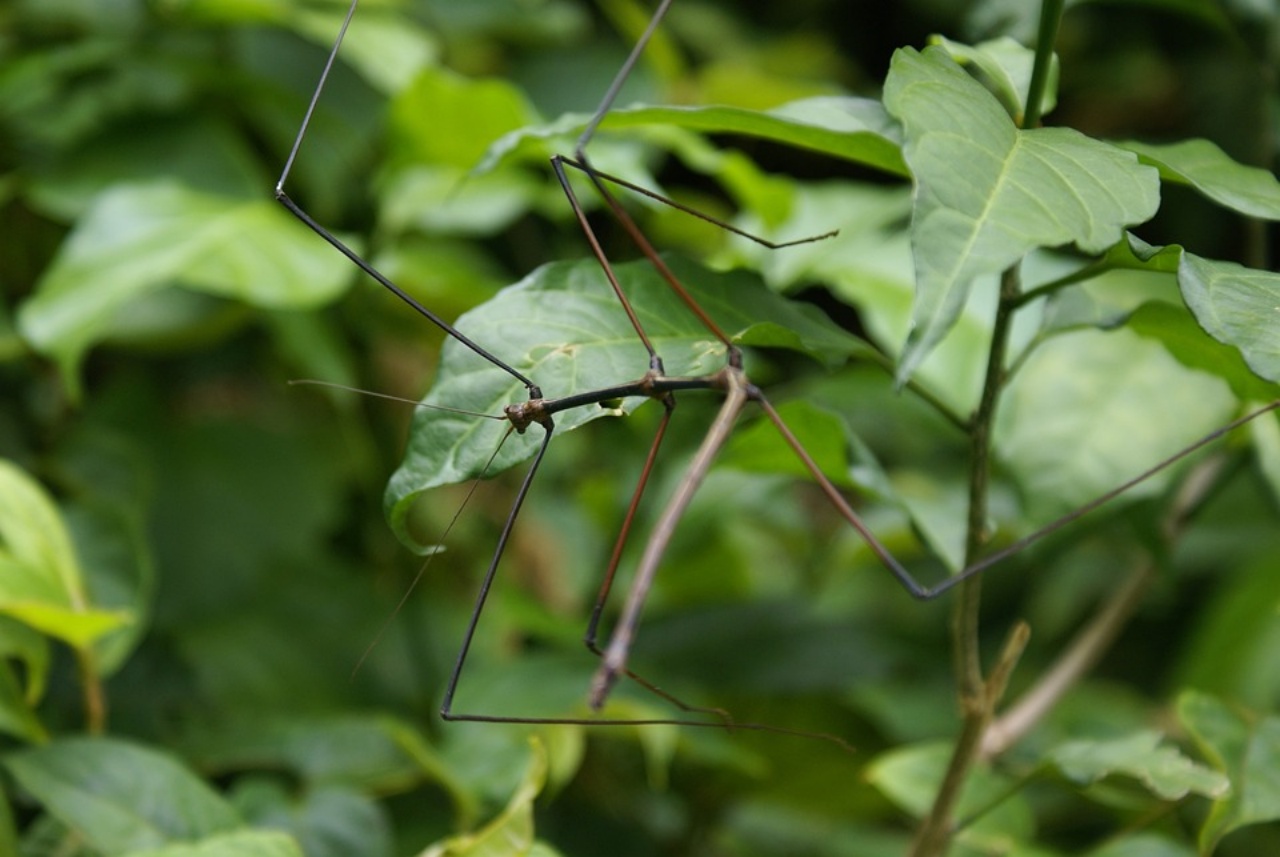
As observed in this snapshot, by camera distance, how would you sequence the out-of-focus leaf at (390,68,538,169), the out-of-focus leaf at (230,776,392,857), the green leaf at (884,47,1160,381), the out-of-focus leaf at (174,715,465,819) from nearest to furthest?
the green leaf at (884,47,1160,381)
the out-of-focus leaf at (230,776,392,857)
the out-of-focus leaf at (174,715,465,819)
the out-of-focus leaf at (390,68,538,169)

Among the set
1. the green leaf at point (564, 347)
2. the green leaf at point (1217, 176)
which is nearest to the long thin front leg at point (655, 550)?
the green leaf at point (564, 347)

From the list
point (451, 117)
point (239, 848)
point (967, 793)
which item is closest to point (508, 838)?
point (239, 848)

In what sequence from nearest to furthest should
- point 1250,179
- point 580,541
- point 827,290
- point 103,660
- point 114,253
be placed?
point 1250,179
point 103,660
point 114,253
point 580,541
point 827,290

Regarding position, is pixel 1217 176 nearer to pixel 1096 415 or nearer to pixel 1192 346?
pixel 1192 346

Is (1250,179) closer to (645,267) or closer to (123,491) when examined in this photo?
(645,267)

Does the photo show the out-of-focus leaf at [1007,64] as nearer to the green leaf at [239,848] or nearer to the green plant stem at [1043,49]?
the green plant stem at [1043,49]

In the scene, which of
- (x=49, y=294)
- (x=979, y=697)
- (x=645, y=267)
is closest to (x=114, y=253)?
(x=49, y=294)

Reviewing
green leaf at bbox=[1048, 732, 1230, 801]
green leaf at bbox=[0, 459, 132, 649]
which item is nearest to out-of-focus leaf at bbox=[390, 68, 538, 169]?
green leaf at bbox=[0, 459, 132, 649]

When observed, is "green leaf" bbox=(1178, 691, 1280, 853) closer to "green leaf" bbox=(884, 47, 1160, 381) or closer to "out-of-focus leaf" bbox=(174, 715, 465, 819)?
"green leaf" bbox=(884, 47, 1160, 381)
